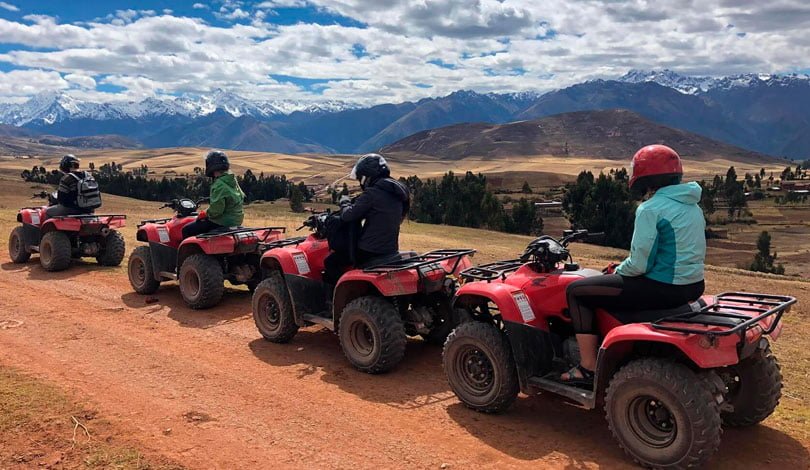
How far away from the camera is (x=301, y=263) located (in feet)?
30.2

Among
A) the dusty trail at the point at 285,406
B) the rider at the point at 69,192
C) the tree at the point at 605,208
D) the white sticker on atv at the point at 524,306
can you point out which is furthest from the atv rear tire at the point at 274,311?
the tree at the point at 605,208

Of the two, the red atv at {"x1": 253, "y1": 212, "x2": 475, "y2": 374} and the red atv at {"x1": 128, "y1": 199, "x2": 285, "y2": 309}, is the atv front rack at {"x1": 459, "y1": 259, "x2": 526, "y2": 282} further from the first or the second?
the red atv at {"x1": 128, "y1": 199, "x2": 285, "y2": 309}

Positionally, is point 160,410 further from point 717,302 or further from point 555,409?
point 717,302

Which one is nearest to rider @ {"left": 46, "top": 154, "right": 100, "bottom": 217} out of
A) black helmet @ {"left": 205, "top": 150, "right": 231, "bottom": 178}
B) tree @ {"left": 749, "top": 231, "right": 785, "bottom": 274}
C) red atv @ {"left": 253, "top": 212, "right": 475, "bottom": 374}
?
black helmet @ {"left": 205, "top": 150, "right": 231, "bottom": 178}

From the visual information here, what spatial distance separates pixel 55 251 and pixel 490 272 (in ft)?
40.1

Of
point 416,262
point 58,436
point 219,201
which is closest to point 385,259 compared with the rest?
point 416,262

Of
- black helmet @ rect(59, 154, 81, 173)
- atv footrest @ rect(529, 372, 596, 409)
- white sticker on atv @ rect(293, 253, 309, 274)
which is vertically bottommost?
atv footrest @ rect(529, 372, 596, 409)

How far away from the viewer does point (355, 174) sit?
27.8 ft

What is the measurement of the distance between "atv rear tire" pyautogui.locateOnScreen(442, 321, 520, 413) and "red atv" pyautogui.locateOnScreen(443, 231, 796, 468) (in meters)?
0.01

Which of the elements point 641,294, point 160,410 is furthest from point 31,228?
point 641,294

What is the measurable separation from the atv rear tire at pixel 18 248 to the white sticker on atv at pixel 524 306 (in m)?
15.0

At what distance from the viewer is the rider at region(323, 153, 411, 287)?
324 inches

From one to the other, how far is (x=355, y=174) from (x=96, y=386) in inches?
168

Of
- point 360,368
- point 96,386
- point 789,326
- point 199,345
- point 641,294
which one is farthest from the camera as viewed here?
point 789,326
